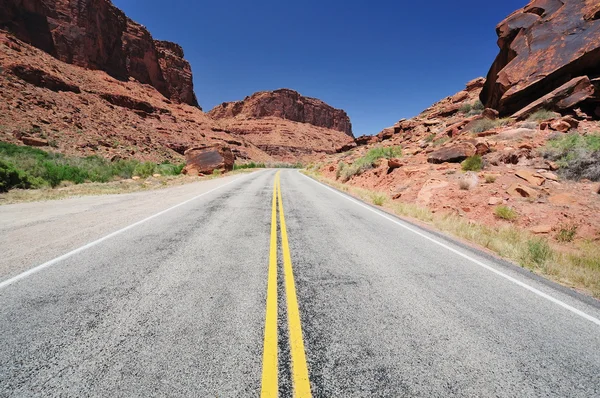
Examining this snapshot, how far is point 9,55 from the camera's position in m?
33.3

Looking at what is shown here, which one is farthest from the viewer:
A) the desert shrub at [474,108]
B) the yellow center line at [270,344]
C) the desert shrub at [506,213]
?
the desert shrub at [474,108]

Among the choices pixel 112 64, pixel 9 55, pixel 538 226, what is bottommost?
pixel 538 226

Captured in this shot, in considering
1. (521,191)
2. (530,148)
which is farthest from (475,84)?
(521,191)

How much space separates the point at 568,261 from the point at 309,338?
5790 millimetres

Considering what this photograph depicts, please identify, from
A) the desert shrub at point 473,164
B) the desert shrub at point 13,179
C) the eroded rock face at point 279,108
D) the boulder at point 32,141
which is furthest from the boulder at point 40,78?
the eroded rock face at point 279,108

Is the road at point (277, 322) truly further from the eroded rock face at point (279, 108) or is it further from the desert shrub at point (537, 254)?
the eroded rock face at point (279, 108)

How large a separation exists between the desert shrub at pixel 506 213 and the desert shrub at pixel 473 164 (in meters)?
3.69

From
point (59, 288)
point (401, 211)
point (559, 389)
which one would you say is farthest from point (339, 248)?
point (401, 211)

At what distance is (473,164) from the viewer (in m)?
11.5

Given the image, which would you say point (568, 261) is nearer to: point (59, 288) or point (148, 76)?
point (59, 288)

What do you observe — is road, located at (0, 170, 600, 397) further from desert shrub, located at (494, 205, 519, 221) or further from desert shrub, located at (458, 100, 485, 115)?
desert shrub, located at (458, 100, 485, 115)

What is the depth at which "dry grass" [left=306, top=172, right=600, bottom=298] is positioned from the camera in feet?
14.3

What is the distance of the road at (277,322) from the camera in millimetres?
1871

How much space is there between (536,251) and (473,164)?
7.44 metres
